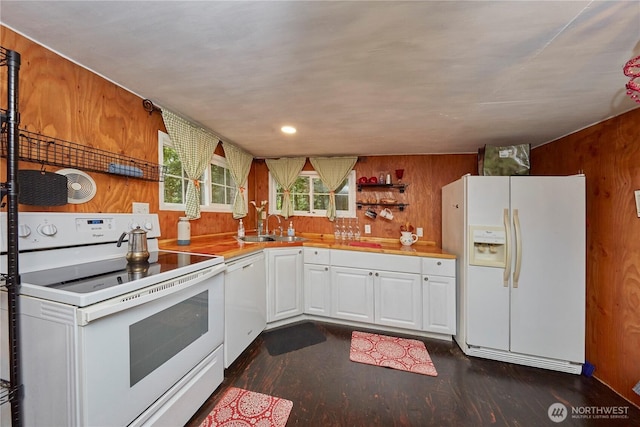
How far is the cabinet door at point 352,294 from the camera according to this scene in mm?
2480

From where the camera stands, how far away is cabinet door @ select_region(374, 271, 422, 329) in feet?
7.70

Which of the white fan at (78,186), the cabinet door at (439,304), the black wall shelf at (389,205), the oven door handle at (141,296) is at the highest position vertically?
the white fan at (78,186)

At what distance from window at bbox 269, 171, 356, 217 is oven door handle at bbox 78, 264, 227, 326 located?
1966mm

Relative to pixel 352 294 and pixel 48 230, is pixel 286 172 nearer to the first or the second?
pixel 352 294

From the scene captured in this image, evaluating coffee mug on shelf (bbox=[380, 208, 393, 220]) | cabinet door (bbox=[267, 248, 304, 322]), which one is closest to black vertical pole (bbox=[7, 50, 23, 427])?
cabinet door (bbox=[267, 248, 304, 322])

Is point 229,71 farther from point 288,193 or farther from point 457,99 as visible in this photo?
point 288,193

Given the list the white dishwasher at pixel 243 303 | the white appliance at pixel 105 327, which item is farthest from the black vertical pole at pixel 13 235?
the white dishwasher at pixel 243 303

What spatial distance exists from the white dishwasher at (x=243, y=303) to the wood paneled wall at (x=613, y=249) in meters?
2.75

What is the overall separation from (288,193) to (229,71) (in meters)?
2.08

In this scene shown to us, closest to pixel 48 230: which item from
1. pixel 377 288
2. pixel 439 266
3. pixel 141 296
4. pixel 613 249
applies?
pixel 141 296

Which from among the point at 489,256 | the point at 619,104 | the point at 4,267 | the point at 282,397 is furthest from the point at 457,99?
the point at 4,267

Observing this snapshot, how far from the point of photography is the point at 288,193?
10.9 ft

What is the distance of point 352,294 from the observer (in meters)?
2.53

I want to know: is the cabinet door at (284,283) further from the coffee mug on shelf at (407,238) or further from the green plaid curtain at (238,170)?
the coffee mug on shelf at (407,238)
